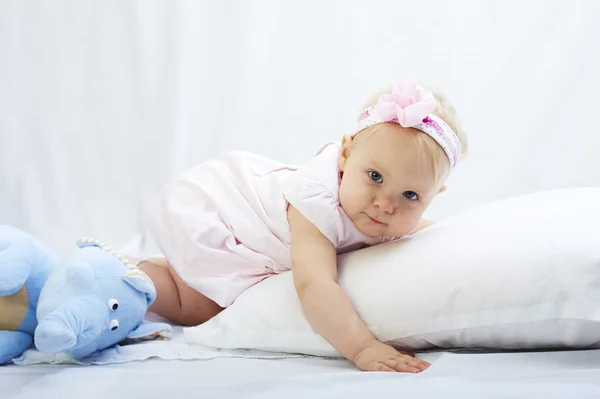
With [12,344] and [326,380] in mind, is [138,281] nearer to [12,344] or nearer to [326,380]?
[12,344]

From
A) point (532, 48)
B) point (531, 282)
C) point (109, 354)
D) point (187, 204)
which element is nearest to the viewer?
point (531, 282)

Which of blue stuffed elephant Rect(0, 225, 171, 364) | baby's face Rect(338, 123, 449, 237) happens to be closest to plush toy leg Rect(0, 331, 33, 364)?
blue stuffed elephant Rect(0, 225, 171, 364)

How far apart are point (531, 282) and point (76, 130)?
1301 millimetres

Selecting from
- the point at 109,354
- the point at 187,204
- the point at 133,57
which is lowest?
the point at 109,354

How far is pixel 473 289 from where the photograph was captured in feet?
3.32

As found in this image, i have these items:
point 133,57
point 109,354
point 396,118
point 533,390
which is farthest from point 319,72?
point 533,390

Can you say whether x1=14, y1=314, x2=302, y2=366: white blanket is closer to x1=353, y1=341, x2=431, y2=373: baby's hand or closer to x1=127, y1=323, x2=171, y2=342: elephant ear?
x1=127, y1=323, x2=171, y2=342: elephant ear

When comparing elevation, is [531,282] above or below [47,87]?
below

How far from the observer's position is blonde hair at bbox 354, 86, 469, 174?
1.14m

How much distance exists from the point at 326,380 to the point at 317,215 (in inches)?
12.7

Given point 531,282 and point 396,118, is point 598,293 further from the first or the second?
point 396,118

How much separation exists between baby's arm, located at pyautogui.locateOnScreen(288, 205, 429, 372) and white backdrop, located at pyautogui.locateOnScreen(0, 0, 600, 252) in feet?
2.46

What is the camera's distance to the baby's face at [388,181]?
1.13 meters

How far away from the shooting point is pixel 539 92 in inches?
77.2
